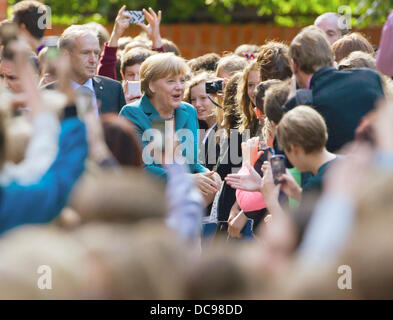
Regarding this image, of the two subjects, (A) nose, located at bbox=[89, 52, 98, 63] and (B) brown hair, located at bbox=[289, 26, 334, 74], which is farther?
(A) nose, located at bbox=[89, 52, 98, 63]

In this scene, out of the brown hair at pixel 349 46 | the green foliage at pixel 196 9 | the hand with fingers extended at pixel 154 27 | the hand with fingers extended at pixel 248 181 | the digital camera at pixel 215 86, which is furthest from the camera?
the green foliage at pixel 196 9

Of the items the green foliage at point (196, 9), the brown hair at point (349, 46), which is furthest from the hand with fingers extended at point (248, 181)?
the green foliage at point (196, 9)

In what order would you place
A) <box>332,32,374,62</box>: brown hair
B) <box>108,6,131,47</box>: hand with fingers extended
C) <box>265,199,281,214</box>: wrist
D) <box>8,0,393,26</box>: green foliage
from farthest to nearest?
1. <box>8,0,393,26</box>: green foliage
2. <box>108,6,131,47</box>: hand with fingers extended
3. <box>332,32,374,62</box>: brown hair
4. <box>265,199,281,214</box>: wrist

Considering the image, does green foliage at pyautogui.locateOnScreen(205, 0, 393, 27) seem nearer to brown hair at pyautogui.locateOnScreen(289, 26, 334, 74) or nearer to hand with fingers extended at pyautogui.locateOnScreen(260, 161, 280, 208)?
brown hair at pyautogui.locateOnScreen(289, 26, 334, 74)

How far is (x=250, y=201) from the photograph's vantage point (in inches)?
186

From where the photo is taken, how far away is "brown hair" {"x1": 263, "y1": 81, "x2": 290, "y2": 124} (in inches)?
164

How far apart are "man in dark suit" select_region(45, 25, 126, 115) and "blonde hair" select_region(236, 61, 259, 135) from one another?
763mm

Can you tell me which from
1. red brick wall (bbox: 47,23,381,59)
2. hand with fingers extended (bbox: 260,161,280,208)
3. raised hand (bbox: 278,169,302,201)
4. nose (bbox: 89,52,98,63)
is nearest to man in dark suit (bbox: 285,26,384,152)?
hand with fingers extended (bbox: 260,161,280,208)

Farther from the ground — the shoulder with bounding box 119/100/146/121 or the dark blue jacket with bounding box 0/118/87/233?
the shoulder with bounding box 119/100/146/121

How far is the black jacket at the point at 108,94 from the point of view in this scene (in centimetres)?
506

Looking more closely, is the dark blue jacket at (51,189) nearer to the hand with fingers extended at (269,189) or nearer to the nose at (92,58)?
the hand with fingers extended at (269,189)

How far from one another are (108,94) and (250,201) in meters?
1.16

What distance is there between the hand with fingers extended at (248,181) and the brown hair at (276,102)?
37 cm

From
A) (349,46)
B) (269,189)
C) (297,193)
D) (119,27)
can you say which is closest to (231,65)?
A: (119,27)
